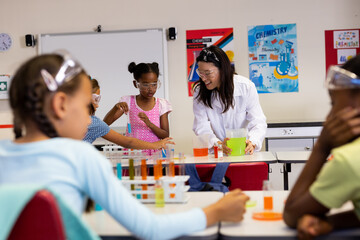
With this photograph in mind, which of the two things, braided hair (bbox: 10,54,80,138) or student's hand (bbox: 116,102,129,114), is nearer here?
braided hair (bbox: 10,54,80,138)

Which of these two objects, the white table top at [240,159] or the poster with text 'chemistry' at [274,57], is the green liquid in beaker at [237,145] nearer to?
the white table top at [240,159]

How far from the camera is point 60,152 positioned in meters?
0.93

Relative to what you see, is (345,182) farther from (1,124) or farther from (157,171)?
(1,124)

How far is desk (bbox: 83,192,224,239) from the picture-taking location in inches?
43.4

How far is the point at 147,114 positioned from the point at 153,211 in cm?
223

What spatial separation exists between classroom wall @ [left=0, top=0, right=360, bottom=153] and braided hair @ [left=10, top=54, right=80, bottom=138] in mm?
3998

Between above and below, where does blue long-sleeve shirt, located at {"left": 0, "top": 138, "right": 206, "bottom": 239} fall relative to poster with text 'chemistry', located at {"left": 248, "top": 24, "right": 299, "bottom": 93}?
below

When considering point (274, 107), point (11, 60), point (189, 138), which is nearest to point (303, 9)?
point (274, 107)

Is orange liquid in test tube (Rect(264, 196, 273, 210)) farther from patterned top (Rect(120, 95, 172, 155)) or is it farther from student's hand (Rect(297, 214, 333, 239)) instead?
patterned top (Rect(120, 95, 172, 155))

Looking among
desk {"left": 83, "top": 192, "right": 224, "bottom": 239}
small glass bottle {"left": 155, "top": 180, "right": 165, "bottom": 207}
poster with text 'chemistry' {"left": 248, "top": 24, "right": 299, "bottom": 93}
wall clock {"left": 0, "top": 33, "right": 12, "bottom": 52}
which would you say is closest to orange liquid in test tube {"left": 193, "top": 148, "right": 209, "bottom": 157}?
desk {"left": 83, "top": 192, "right": 224, "bottom": 239}

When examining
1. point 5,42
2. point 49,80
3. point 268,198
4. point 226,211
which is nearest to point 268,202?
point 268,198

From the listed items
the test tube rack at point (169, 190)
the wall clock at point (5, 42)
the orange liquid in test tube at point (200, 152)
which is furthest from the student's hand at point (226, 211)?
the wall clock at point (5, 42)

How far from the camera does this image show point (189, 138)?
4.98 m

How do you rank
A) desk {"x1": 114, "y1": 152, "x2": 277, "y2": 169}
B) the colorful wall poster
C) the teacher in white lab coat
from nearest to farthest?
desk {"x1": 114, "y1": 152, "x2": 277, "y2": 169}, the teacher in white lab coat, the colorful wall poster
